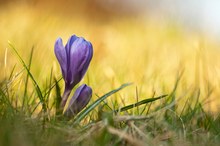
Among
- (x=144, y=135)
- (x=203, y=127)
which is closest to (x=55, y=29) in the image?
(x=203, y=127)

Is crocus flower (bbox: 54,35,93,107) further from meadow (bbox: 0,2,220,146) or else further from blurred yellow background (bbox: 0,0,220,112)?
blurred yellow background (bbox: 0,0,220,112)

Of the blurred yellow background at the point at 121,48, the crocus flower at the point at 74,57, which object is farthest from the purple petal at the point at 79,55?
the blurred yellow background at the point at 121,48

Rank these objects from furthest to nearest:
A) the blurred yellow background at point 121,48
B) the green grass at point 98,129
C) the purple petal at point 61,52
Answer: the blurred yellow background at point 121,48 < the purple petal at point 61,52 < the green grass at point 98,129

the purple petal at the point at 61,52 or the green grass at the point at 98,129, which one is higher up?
the purple petal at the point at 61,52

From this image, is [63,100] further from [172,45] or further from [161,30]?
[161,30]

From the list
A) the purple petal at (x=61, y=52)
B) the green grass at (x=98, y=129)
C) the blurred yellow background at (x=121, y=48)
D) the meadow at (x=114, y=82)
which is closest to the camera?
the green grass at (x=98, y=129)

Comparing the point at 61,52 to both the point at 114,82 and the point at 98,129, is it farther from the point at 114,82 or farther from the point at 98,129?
the point at 114,82

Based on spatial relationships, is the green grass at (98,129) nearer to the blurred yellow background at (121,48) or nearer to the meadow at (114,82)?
the meadow at (114,82)
